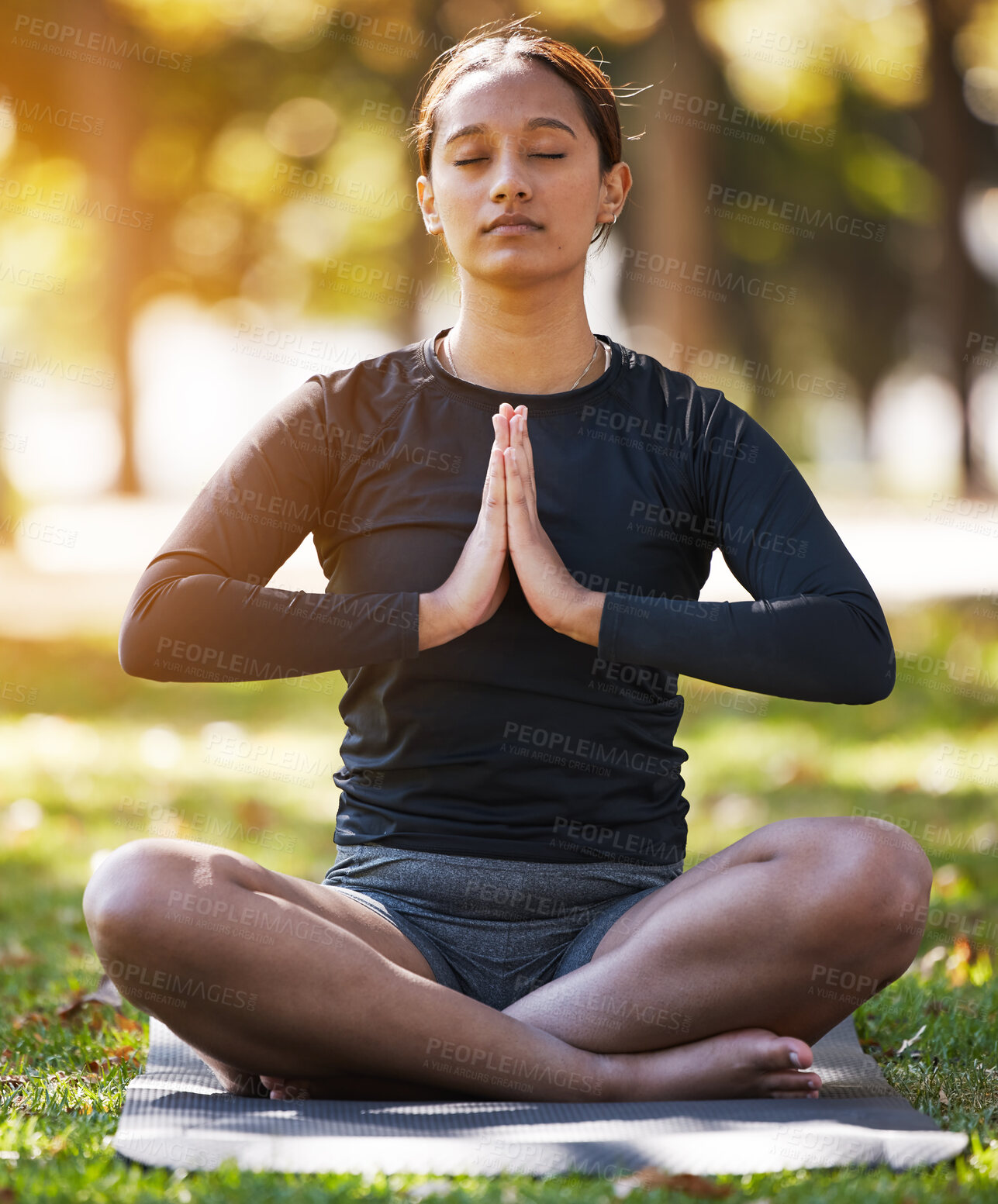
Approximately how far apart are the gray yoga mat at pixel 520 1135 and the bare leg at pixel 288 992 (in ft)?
0.23

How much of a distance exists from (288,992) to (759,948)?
89cm

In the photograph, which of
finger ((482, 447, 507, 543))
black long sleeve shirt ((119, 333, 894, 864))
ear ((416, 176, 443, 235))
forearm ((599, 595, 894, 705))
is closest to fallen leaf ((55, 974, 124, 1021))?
black long sleeve shirt ((119, 333, 894, 864))

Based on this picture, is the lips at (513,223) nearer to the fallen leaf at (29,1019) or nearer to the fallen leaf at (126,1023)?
the fallen leaf at (126,1023)

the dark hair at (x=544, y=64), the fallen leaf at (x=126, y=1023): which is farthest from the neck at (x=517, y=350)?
the fallen leaf at (x=126, y=1023)

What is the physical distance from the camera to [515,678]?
9.62 feet

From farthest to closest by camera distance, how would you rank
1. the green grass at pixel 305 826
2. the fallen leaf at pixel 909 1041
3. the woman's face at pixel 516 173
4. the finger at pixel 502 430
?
the fallen leaf at pixel 909 1041
the woman's face at pixel 516 173
the finger at pixel 502 430
the green grass at pixel 305 826

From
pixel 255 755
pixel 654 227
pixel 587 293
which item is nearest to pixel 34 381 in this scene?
pixel 654 227

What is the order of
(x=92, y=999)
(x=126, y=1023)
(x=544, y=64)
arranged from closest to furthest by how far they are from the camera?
(x=544, y=64) → (x=126, y=1023) → (x=92, y=999)

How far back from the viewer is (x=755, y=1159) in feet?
7.57

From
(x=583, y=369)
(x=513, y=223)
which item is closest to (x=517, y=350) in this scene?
(x=583, y=369)

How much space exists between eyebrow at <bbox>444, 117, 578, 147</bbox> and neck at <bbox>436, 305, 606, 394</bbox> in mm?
383

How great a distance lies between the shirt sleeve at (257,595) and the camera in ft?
9.17

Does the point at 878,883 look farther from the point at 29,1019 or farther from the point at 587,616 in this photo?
the point at 29,1019

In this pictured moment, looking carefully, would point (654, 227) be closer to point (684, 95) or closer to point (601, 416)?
point (684, 95)
